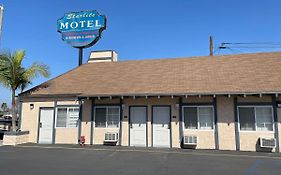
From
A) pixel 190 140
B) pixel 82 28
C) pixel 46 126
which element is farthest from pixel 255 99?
pixel 82 28

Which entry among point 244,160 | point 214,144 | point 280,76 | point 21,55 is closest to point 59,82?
point 21,55

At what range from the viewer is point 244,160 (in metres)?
9.36

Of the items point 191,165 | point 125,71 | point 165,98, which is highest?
point 125,71

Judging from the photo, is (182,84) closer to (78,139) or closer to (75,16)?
(78,139)

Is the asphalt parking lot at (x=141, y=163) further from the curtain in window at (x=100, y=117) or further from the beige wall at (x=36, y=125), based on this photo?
the beige wall at (x=36, y=125)

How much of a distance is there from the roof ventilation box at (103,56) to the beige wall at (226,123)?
38.9ft

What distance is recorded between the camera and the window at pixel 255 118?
11609mm

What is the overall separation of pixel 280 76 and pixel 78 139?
1181 centimetres

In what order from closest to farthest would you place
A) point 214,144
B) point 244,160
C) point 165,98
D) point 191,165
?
point 191,165
point 244,160
point 214,144
point 165,98

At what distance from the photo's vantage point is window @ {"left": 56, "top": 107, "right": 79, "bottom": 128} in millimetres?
14078

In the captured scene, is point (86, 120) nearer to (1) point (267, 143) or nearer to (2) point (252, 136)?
(2) point (252, 136)

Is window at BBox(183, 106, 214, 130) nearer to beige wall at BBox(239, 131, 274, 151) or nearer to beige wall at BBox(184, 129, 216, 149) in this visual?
beige wall at BBox(184, 129, 216, 149)

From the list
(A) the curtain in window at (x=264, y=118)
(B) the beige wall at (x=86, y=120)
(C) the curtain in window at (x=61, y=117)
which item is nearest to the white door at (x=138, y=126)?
(B) the beige wall at (x=86, y=120)

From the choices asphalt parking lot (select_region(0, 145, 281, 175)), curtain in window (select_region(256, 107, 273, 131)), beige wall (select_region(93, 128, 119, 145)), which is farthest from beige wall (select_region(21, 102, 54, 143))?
curtain in window (select_region(256, 107, 273, 131))
